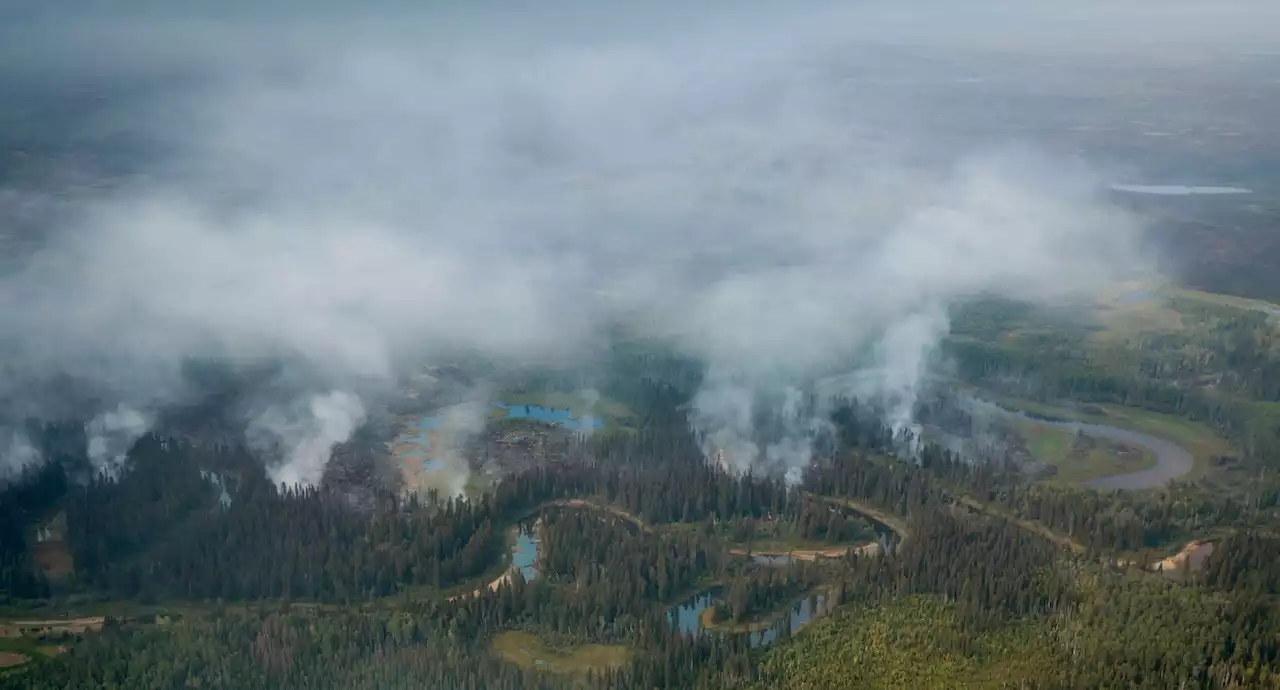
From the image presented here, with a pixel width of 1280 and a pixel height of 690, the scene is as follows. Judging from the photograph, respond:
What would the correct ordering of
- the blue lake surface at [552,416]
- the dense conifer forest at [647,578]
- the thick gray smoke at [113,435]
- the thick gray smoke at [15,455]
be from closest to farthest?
the dense conifer forest at [647,578] < the thick gray smoke at [15,455] < the thick gray smoke at [113,435] < the blue lake surface at [552,416]

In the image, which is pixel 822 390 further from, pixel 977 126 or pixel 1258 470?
pixel 977 126

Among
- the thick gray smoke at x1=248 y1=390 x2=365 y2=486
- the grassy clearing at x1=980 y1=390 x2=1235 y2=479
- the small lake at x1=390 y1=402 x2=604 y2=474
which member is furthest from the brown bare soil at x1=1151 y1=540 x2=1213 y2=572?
the thick gray smoke at x1=248 y1=390 x2=365 y2=486

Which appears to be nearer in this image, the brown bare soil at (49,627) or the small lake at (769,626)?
the small lake at (769,626)

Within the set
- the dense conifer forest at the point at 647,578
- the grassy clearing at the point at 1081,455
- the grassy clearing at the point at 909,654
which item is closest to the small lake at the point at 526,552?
the dense conifer forest at the point at 647,578

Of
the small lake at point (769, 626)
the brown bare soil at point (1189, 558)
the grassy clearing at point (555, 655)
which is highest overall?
the brown bare soil at point (1189, 558)

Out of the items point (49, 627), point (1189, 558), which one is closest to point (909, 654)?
point (1189, 558)

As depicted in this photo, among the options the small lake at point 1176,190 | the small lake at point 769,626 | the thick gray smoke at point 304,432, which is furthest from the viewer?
the small lake at point 1176,190

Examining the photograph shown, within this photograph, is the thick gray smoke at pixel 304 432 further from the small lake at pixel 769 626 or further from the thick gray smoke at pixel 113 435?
the small lake at pixel 769 626
